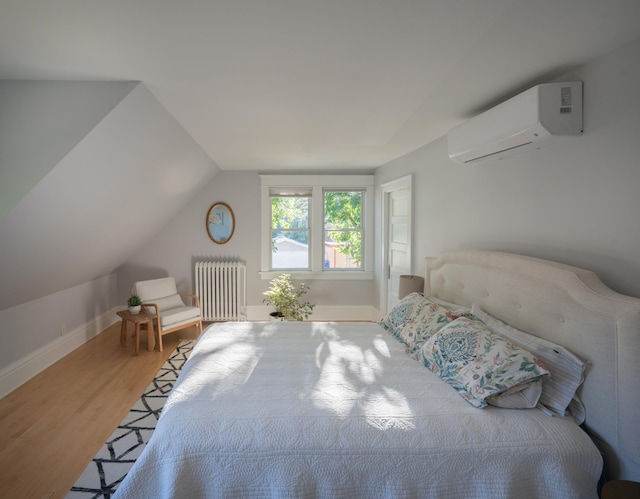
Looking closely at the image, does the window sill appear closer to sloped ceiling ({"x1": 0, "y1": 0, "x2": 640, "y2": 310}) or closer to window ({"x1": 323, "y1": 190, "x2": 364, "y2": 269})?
window ({"x1": 323, "y1": 190, "x2": 364, "y2": 269})

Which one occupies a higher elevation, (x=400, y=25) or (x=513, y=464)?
(x=400, y=25)

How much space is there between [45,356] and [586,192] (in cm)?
458

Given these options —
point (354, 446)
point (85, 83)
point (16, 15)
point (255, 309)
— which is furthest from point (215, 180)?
point (354, 446)

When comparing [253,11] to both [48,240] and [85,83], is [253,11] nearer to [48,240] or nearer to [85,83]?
[85,83]

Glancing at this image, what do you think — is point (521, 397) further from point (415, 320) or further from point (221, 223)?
point (221, 223)

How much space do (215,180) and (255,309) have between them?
1999 mm

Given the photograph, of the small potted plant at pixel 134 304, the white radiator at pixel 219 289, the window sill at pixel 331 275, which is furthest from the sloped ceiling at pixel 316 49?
the window sill at pixel 331 275

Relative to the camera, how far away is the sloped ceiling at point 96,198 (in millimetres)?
2182

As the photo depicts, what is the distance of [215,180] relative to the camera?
5141 millimetres

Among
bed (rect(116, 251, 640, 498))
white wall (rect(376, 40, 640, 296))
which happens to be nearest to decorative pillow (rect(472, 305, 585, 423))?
bed (rect(116, 251, 640, 498))

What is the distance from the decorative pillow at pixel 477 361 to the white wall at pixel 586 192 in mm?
532

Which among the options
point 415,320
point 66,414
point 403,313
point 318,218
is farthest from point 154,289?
point 415,320

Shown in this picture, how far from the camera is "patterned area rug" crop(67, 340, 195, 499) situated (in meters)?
1.94

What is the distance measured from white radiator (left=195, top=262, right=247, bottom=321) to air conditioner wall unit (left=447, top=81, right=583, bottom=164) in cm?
374
